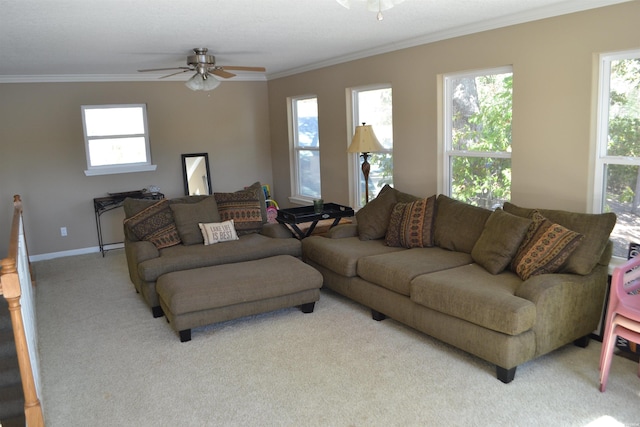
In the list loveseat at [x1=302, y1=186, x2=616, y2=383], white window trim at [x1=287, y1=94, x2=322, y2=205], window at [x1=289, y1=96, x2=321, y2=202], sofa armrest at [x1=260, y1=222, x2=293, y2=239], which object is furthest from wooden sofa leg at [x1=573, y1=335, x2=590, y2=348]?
white window trim at [x1=287, y1=94, x2=322, y2=205]

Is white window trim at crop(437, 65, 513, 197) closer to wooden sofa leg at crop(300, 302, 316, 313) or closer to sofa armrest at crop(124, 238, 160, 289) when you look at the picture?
wooden sofa leg at crop(300, 302, 316, 313)

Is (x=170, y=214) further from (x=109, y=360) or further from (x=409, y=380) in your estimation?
(x=409, y=380)

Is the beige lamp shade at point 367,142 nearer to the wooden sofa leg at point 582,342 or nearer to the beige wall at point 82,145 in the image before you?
the wooden sofa leg at point 582,342

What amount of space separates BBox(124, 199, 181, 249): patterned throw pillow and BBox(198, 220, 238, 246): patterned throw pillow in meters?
0.25

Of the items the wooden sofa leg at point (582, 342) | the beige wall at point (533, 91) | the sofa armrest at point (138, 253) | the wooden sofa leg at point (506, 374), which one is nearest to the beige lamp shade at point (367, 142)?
the beige wall at point (533, 91)

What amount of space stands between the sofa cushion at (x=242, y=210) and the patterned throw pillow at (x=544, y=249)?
2611 millimetres

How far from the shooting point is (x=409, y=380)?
3.19 m

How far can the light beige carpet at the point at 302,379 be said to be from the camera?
9.30 ft

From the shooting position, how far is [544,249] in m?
3.40

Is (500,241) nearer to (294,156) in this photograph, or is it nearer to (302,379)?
(302,379)

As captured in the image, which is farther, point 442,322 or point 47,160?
point 47,160

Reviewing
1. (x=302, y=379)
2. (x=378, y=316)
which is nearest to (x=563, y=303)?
(x=378, y=316)

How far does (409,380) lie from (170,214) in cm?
283

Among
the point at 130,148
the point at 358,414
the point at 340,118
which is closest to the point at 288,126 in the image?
the point at 340,118
